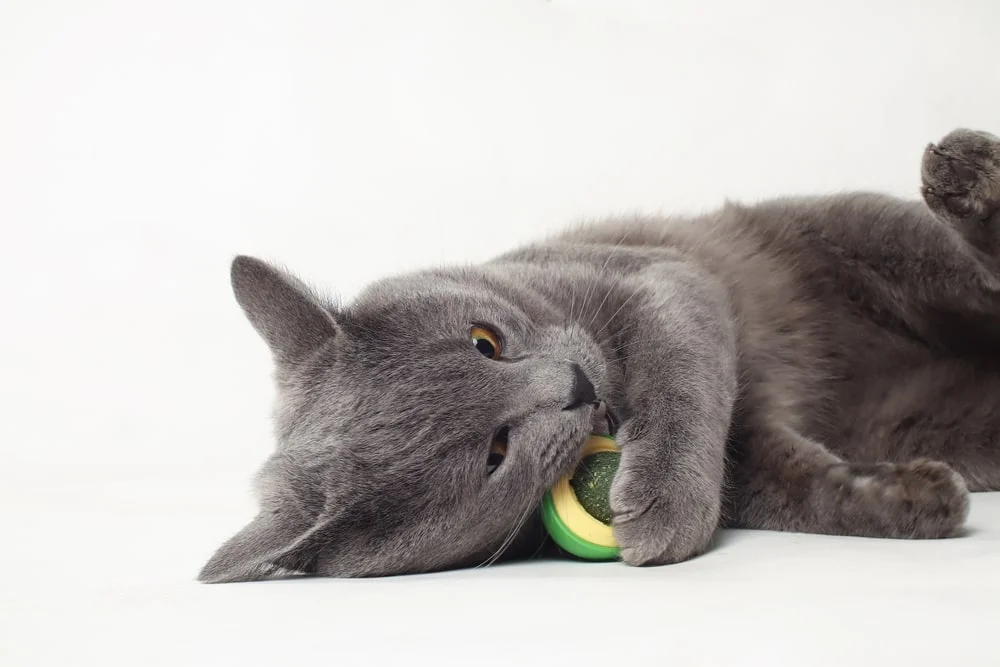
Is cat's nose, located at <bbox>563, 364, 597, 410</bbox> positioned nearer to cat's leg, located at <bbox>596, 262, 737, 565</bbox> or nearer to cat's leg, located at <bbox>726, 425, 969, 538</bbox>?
cat's leg, located at <bbox>596, 262, 737, 565</bbox>

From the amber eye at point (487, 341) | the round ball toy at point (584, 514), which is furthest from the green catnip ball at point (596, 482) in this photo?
the amber eye at point (487, 341)

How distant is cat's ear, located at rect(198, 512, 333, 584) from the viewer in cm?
153

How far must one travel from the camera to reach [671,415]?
1.65 metres

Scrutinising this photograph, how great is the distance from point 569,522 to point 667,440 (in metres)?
0.21

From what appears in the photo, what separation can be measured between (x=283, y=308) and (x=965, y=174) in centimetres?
129

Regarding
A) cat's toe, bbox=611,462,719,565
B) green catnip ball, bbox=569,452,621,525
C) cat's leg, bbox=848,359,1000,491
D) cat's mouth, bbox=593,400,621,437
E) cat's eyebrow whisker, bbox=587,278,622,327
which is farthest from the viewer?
cat's leg, bbox=848,359,1000,491

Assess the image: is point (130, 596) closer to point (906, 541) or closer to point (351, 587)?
point (351, 587)

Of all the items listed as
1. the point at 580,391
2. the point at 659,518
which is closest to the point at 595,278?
the point at 580,391

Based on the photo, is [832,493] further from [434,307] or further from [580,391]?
[434,307]

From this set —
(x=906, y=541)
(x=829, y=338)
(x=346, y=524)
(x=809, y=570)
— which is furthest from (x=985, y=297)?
(x=346, y=524)

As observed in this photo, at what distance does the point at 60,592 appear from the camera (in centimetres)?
159

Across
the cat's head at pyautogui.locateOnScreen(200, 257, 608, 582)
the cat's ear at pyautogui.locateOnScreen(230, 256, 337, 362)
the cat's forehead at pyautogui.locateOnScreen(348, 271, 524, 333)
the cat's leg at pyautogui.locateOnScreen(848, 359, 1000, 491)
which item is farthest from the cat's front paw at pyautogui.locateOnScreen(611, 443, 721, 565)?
the cat's leg at pyautogui.locateOnScreen(848, 359, 1000, 491)

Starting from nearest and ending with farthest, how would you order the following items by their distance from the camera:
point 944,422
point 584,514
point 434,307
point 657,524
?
point 657,524 < point 584,514 < point 434,307 < point 944,422

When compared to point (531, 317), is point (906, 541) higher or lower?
lower
